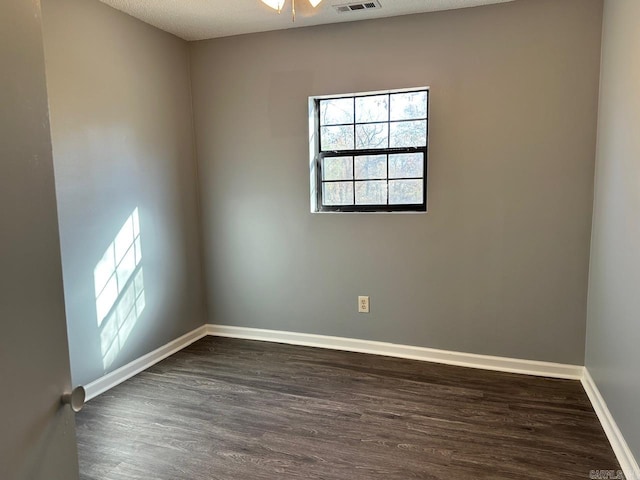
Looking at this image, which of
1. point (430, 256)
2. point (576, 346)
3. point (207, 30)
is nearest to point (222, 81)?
point (207, 30)

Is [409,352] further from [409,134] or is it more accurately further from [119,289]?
[119,289]

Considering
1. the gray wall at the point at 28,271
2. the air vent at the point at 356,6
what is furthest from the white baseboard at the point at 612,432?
the air vent at the point at 356,6

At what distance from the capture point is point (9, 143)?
0.72m

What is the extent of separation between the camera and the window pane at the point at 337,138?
10.7ft

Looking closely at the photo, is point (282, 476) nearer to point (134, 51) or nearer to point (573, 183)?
point (573, 183)

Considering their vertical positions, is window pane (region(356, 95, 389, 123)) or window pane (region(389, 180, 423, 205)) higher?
window pane (region(356, 95, 389, 123))

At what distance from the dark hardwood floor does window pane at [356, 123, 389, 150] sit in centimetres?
163

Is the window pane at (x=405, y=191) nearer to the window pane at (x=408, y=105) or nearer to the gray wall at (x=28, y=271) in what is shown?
the window pane at (x=408, y=105)

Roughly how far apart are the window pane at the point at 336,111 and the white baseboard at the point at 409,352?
172 cm

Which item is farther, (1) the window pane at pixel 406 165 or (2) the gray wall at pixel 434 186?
(1) the window pane at pixel 406 165

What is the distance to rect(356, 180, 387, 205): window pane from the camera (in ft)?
10.5

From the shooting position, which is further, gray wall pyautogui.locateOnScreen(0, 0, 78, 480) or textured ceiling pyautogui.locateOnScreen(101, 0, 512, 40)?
textured ceiling pyautogui.locateOnScreen(101, 0, 512, 40)

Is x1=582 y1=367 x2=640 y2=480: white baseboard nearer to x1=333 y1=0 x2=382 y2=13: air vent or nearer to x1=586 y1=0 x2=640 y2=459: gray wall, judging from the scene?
x1=586 y1=0 x2=640 y2=459: gray wall

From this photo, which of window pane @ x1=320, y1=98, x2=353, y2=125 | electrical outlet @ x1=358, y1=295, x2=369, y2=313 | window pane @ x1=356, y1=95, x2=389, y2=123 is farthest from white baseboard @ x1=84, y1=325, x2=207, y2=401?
window pane @ x1=356, y1=95, x2=389, y2=123
